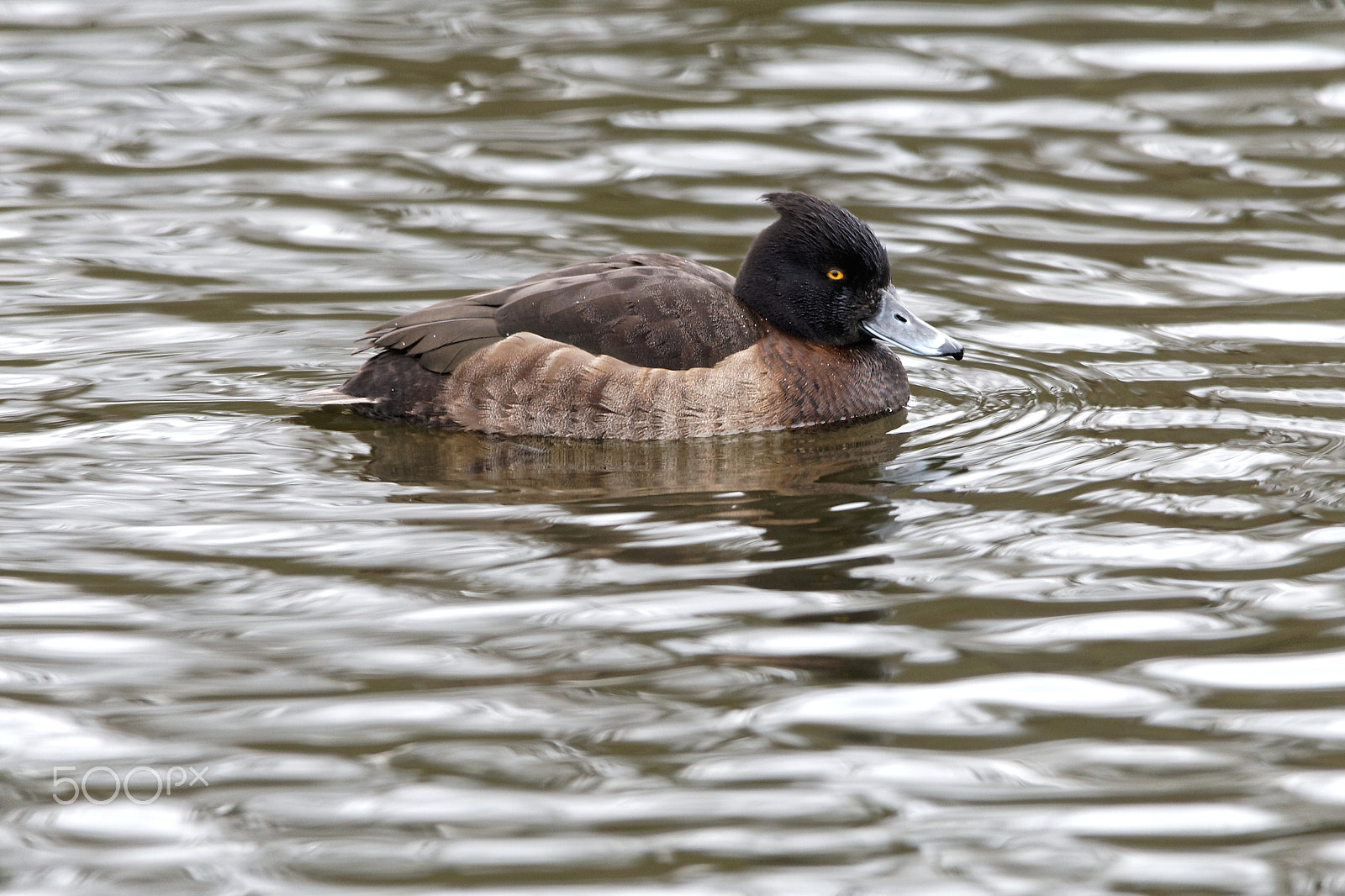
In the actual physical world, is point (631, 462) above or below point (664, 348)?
below

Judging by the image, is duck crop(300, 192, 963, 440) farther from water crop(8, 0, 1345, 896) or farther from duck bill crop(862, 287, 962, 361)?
water crop(8, 0, 1345, 896)

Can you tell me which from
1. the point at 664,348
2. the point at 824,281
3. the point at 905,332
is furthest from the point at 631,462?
the point at 905,332

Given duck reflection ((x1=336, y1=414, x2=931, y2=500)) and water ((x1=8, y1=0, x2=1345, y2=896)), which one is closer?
water ((x1=8, y1=0, x2=1345, y2=896))

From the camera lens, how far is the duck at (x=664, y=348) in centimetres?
731

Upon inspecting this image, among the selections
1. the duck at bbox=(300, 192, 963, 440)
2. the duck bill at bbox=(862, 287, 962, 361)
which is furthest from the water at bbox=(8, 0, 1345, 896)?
the duck bill at bbox=(862, 287, 962, 361)

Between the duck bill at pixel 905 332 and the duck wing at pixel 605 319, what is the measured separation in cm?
56

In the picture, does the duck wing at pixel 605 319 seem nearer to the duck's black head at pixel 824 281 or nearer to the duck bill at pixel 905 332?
the duck's black head at pixel 824 281

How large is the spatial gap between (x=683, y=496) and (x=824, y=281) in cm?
156

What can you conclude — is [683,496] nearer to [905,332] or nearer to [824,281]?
[824,281]

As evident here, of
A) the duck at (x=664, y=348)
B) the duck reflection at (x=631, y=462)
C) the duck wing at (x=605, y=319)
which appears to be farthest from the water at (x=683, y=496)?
the duck wing at (x=605, y=319)

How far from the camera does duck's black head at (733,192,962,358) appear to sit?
24.9ft

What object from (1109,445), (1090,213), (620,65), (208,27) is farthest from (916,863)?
(208,27)

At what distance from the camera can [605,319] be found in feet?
23.9

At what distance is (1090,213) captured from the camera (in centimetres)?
1033
